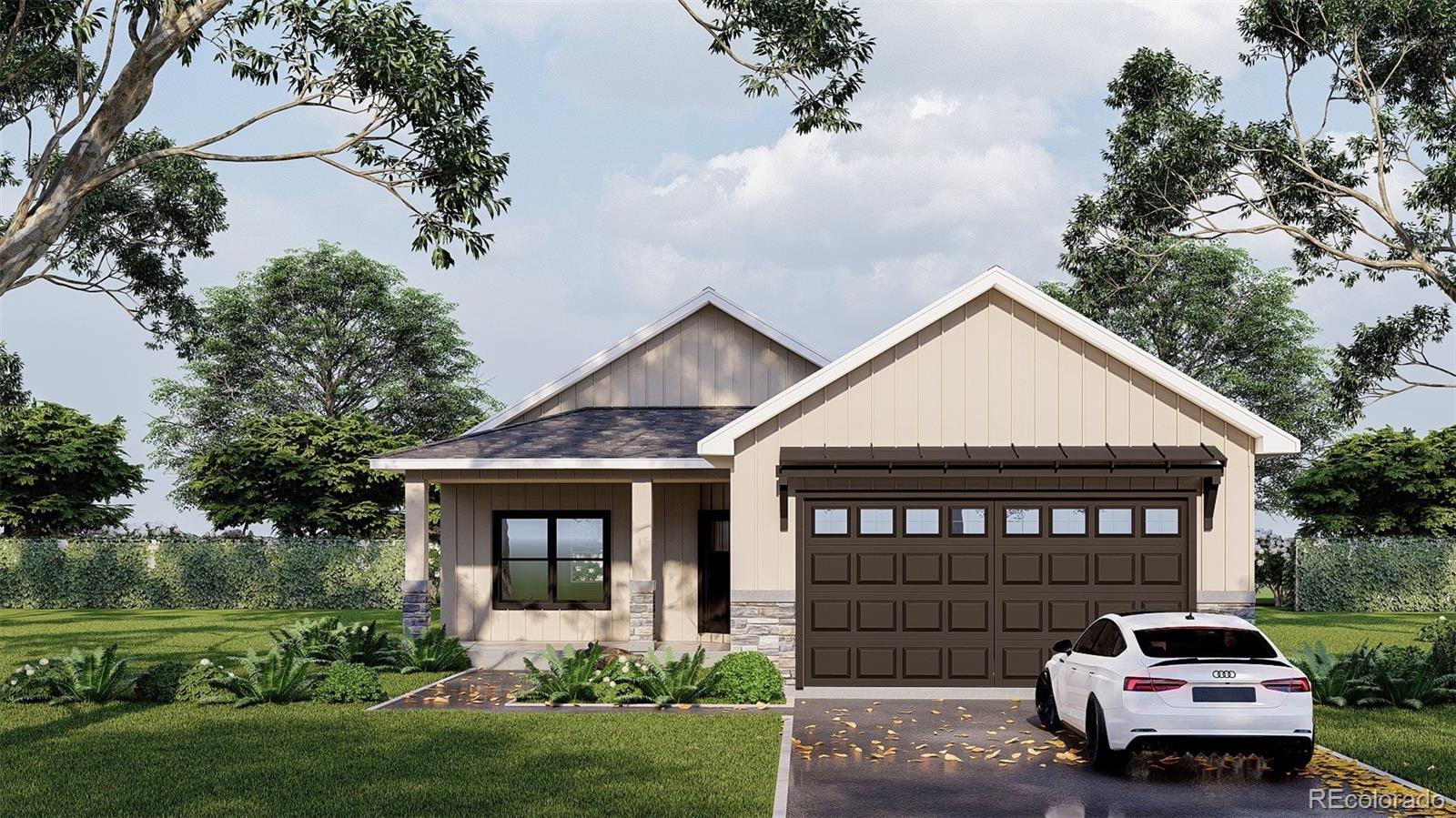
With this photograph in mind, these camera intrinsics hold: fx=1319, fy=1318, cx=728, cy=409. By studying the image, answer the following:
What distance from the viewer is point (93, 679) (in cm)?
1748

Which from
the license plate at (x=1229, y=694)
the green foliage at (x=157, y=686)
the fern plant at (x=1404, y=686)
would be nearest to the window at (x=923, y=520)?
the fern plant at (x=1404, y=686)

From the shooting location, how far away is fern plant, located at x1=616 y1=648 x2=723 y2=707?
1661 centimetres

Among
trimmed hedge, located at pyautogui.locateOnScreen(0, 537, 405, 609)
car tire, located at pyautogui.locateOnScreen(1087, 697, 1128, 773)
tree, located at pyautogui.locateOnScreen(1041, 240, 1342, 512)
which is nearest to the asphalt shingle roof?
car tire, located at pyautogui.locateOnScreen(1087, 697, 1128, 773)

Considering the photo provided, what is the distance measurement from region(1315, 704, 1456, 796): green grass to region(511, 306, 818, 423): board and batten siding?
1239 centimetres

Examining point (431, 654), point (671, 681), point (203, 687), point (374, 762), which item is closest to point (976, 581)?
point (671, 681)

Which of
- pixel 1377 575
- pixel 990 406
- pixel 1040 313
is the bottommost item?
pixel 1377 575

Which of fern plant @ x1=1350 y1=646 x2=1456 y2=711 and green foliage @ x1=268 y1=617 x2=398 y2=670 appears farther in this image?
green foliage @ x1=268 y1=617 x2=398 y2=670

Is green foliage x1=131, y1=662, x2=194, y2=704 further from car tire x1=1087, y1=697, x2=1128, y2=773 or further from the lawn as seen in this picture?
car tire x1=1087, y1=697, x2=1128, y2=773

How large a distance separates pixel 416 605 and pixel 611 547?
3874mm

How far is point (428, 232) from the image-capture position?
63.1ft

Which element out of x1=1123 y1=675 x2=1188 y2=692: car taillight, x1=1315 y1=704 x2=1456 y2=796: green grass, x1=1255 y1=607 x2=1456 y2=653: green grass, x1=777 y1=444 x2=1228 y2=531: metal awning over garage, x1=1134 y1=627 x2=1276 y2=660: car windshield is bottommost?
x1=1255 y1=607 x2=1456 y2=653: green grass

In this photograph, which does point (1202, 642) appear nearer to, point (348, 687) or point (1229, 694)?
point (1229, 694)

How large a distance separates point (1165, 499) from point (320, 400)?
40.3 metres

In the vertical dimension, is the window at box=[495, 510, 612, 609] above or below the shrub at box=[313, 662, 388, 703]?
above
